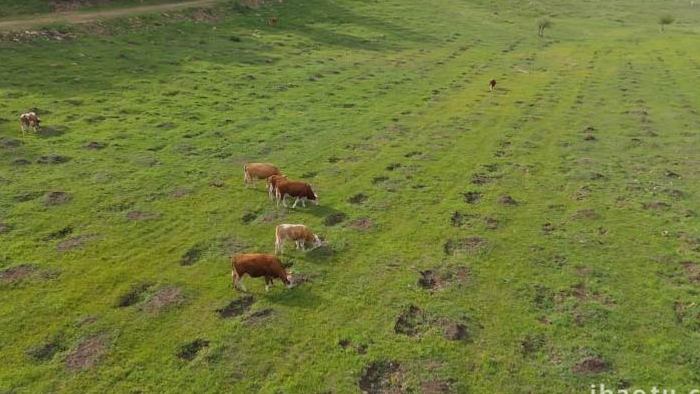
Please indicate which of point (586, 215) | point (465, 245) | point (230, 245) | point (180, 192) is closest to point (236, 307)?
point (230, 245)

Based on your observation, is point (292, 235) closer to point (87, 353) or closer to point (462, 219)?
point (87, 353)

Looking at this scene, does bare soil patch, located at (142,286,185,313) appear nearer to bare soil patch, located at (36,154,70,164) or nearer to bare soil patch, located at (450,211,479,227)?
bare soil patch, located at (450,211,479,227)

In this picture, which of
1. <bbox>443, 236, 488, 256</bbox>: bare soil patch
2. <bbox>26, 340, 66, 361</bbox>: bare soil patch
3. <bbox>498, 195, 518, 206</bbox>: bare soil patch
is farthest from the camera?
<bbox>498, 195, 518, 206</bbox>: bare soil patch

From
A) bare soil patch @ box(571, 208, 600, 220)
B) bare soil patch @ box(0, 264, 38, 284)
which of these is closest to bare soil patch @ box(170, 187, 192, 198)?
bare soil patch @ box(0, 264, 38, 284)

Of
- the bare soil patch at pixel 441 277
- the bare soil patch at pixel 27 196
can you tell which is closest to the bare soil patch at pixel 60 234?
the bare soil patch at pixel 27 196

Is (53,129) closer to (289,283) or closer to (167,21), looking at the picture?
(289,283)

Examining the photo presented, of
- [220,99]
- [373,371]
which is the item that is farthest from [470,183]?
[220,99]
